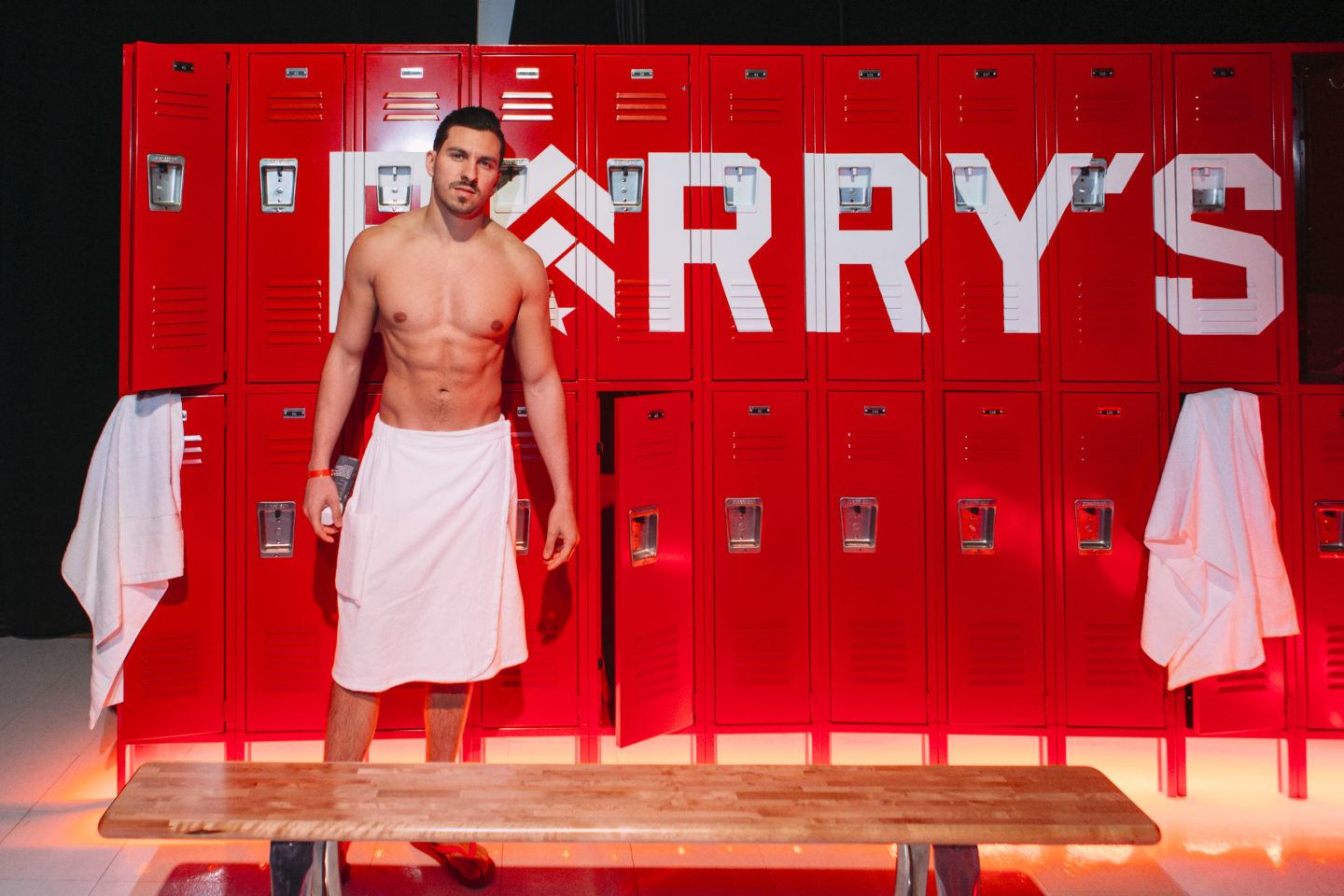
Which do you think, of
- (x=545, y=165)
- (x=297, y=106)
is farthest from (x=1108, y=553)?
(x=297, y=106)

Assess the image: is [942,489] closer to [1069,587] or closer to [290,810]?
[1069,587]

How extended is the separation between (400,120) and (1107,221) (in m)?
2.30

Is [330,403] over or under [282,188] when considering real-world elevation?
under

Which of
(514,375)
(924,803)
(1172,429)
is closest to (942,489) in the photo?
(1172,429)

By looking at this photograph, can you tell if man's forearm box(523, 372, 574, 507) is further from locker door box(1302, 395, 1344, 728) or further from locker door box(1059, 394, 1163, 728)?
locker door box(1302, 395, 1344, 728)

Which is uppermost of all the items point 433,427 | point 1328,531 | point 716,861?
point 433,427

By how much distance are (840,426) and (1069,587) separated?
912 millimetres

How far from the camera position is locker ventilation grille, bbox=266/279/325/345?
3.32 meters

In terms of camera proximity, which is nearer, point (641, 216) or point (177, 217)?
point (177, 217)

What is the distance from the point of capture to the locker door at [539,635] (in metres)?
3.41

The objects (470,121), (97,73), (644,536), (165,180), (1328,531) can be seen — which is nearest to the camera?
(470,121)

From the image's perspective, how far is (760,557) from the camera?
11.3 feet

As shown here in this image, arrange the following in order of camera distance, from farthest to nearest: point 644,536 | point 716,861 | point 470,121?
point 644,536 → point 716,861 → point 470,121

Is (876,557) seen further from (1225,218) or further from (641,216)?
(1225,218)
